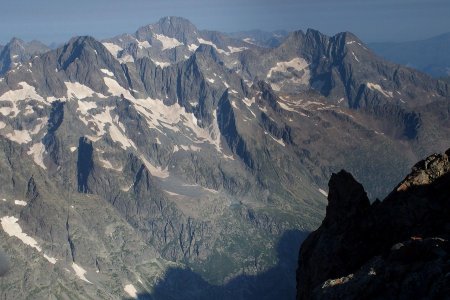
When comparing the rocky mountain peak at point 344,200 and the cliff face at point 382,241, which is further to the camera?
the rocky mountain peak at point 344,200

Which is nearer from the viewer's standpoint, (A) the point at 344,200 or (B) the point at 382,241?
(B) the point at 382,241

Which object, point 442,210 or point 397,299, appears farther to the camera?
point 442,210

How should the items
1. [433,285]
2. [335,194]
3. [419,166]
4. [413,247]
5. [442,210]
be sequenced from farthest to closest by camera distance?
[335,194]
[419,166]
[442,210]
[413,247]
[433,285]

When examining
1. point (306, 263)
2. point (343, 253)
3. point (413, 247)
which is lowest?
point (306, 263)

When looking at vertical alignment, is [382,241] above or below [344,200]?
above

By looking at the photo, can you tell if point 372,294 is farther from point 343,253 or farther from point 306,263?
point 306,263

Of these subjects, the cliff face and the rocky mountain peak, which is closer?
the cliff face

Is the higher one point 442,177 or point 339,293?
point 442,177

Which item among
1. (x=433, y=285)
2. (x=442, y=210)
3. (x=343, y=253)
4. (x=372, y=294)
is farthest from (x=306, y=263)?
(x=433, y=285)
